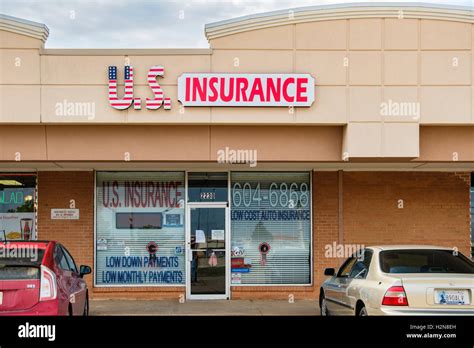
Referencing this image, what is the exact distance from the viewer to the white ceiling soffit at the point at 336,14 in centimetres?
1364

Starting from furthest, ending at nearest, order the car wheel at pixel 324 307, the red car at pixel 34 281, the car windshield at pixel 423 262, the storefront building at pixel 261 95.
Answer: the storefront building at pixel 261 95, the car wheel at pixel 324 307, the car windshield at pixel 423 262, the red car at pixel 34 281

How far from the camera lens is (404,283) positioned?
8109 mm

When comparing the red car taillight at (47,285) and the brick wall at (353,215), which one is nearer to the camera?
the red car taillight at (47,285)

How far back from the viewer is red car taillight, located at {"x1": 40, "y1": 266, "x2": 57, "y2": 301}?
8.17 meters

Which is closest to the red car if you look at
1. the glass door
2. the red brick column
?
the red brick column

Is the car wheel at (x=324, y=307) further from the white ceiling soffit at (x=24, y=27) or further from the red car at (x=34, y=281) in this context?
the white ceiling soffit at (x=24, y=27)

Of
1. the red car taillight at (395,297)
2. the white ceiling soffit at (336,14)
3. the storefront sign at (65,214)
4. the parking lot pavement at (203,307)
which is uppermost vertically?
the white ceiling soffit at (336,14)

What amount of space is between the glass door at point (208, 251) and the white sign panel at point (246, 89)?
9.84 feet

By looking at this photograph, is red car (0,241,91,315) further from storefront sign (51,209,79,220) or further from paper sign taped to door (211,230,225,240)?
paper sign taped to door (211,230,225,240)

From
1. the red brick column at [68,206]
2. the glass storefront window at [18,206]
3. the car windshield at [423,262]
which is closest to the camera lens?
the car windshield at [423,262]

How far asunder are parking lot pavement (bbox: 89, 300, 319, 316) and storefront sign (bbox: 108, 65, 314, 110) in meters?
4.10

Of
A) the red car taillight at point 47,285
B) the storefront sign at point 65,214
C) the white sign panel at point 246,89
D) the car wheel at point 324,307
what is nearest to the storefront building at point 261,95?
the white sign panel at point 246,89

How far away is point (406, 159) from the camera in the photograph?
13.9m
